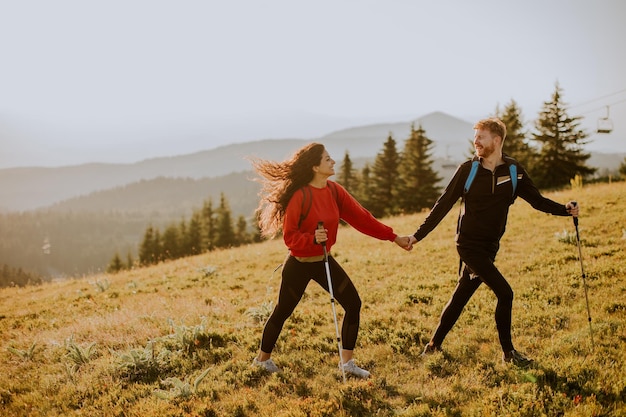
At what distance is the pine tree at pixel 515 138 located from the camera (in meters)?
42.5

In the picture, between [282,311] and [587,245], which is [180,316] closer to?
[282,311]

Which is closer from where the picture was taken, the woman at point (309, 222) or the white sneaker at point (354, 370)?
the woman at point (309, 222)

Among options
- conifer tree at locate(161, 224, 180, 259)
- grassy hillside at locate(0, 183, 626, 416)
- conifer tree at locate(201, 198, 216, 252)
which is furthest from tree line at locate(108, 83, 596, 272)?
grassy hillside at locate(0, 183, 626, 416)

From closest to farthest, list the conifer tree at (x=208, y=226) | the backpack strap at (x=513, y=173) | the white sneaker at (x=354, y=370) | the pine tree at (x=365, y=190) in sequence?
the backpack strap at (x=513, y=173) → the white sneaker at (x=354, y=370) → the pine tree at (x=365, y=190) → the conifer tree at (x=208, y=226)

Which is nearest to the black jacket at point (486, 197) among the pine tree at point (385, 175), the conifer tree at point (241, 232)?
the pine tree at point (385, 175)

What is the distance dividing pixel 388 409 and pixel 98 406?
399 cm

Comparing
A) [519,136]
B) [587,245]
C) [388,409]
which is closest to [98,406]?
[388,409]

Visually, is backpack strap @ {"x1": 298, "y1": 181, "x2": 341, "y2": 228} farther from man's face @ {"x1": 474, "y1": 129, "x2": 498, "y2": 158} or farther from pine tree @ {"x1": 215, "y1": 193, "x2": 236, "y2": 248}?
pine tree @ {"x1": 215, "y1": 193, "x2": 236, "y2": 248}

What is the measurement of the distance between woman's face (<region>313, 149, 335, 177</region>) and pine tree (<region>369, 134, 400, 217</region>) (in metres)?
41.9

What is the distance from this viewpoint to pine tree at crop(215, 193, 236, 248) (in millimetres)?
55438

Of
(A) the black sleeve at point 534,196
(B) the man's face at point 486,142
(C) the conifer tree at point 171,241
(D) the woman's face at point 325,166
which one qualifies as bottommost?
(C) the conifer tree at point 171,241

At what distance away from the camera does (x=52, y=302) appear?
1192 centimetres

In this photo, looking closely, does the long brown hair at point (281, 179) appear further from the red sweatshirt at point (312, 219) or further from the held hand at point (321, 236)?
the held hand at point (321, 236)

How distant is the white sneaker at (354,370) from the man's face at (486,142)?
136 inches
